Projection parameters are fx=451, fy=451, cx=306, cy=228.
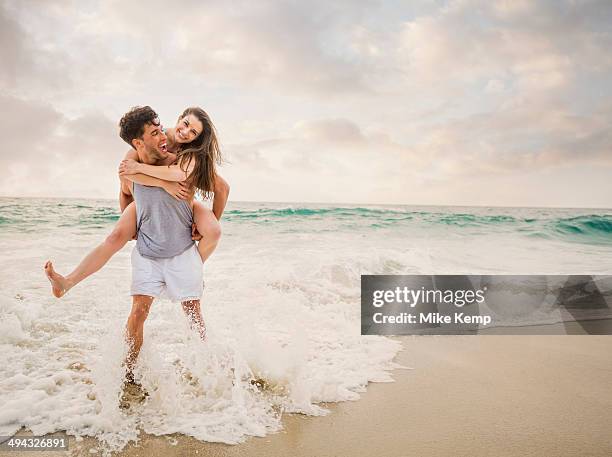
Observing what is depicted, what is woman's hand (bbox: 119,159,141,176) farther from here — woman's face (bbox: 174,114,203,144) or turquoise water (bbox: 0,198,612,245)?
turquoise water (bbox: 0,198,612,245)

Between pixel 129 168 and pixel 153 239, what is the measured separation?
0.34 metres

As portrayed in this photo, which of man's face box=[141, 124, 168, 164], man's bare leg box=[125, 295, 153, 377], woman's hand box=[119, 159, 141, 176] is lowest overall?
man's bare leg box=[125, 295, 153, 377]

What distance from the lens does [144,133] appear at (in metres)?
2.06

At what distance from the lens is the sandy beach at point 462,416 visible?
179 cm

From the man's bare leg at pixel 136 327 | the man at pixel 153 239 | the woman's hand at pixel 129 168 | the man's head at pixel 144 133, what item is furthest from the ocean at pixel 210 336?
the man's head at pixel 144 133

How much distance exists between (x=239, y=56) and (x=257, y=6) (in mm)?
1144

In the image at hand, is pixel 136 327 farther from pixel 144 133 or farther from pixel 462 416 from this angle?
pixel 462 416

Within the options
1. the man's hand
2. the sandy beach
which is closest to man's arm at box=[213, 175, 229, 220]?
the man's hand

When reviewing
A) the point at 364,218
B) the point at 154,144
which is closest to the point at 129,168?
the point at 154,144

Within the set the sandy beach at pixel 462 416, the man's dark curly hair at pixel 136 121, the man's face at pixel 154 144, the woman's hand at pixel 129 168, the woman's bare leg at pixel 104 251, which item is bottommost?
the sandy beach at pixel 462 416

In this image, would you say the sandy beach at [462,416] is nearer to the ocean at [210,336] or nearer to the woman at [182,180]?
the ocean at [210,336]

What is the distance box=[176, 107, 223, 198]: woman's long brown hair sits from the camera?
2041 mm

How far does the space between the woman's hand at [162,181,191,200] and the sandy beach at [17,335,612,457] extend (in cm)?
101

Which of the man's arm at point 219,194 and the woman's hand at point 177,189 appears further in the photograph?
the man's arm at point 219,194
